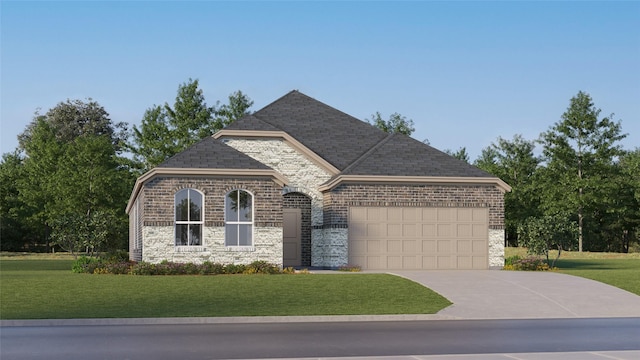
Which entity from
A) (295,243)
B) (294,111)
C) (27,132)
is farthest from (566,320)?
(27,132)

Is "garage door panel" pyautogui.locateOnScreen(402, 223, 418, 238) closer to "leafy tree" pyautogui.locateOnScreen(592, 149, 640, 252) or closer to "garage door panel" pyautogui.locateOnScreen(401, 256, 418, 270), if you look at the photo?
"garage door panel" pyautogui.locateOnScreen(401, 256, 418, 270)

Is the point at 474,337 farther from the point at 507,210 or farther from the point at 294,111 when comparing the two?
the point at 507,210

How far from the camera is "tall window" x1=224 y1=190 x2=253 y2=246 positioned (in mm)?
32812

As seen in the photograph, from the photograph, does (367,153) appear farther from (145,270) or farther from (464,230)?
(145,270)

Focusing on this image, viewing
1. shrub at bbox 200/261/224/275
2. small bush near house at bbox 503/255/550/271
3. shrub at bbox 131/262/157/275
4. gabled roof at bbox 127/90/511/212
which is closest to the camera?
shrub at bbox 131/262/157/275

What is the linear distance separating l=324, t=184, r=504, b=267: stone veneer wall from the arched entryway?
4.25ft

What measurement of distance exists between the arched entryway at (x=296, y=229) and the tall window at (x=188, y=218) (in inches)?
193

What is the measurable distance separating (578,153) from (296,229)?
112ft

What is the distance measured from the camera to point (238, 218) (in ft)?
108

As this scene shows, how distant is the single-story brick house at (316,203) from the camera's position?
107ft

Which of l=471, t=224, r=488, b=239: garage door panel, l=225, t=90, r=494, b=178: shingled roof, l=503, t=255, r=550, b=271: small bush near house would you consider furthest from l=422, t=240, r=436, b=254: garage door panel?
l=503, t=255, r=550, b=271: small bush near house

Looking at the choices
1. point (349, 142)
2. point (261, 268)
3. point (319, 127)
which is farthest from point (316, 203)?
point (261, 268)

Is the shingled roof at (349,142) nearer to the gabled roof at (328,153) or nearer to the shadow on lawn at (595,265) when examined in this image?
the gabled roof at (328,153)

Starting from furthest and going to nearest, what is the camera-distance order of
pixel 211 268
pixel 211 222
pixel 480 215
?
pixel 480 215 < pixel 211 222 < pixel 211 268
